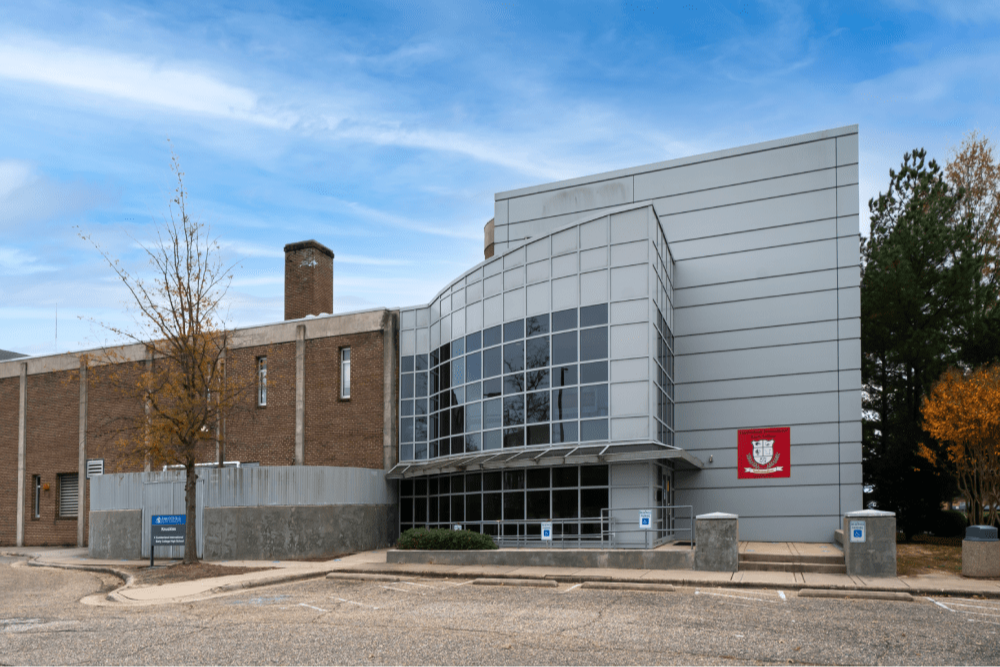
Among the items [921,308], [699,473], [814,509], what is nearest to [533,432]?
[699,473]

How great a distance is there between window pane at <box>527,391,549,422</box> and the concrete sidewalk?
5137 mm

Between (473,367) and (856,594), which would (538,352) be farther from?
(856,594)

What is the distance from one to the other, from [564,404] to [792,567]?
758cm

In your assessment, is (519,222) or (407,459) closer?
(407,459)

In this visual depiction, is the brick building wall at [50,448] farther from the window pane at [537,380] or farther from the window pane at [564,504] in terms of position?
the window pane at [564,504]

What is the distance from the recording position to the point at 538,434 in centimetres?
2412

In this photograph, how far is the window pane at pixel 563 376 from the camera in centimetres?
2370

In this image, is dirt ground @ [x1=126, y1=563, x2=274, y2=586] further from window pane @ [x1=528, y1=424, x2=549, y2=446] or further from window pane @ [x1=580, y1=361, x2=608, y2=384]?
window pane @ [x1=580, y1=361, x2=608, y2=384]

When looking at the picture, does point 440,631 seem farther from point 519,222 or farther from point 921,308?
point 921,308

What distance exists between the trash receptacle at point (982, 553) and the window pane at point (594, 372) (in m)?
9.48

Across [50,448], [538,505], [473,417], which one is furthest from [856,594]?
[50,448]

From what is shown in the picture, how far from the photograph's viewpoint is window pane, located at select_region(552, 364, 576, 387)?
23703 mm

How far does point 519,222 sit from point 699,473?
11369mm

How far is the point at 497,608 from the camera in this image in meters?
14.0
